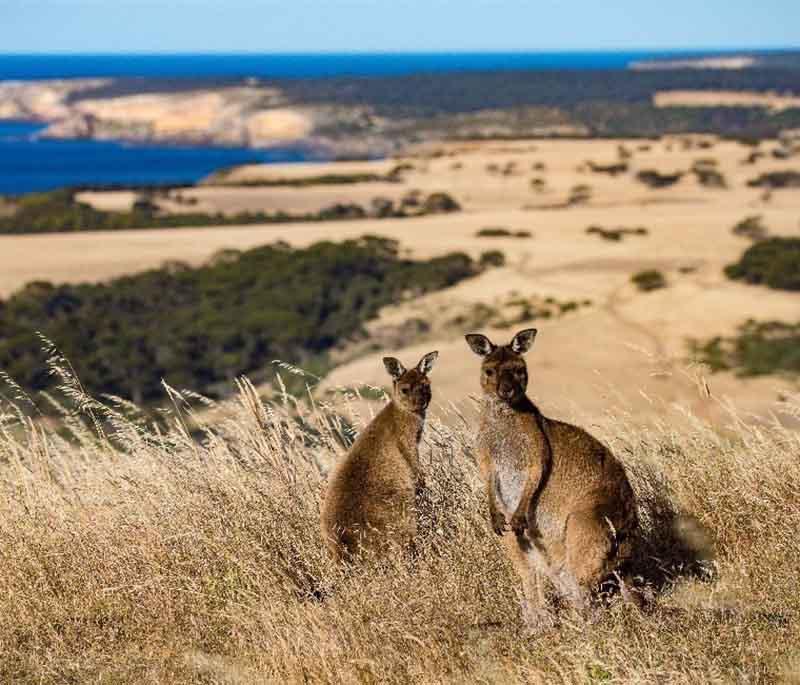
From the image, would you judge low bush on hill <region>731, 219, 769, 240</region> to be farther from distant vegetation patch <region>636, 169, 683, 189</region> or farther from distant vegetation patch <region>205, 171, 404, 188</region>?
distant vegetation patch <region>205, 171, 404, 188</region>

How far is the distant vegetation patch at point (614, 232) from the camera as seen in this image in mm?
65312

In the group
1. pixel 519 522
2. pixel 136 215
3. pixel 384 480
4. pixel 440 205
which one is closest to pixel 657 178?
pixel 440 205

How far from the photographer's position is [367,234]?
6869cm

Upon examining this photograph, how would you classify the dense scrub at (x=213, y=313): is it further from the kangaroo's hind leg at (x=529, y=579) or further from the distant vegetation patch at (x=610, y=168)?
the kangaroo's hind leg at (x=529, y=579)

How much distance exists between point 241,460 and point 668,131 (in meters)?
152

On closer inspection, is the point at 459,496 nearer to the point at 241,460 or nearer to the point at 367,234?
the point at 241,460

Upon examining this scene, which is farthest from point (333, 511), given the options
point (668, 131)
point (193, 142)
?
point (193, 142)

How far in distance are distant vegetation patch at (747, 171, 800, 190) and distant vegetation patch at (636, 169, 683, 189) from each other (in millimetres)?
5188

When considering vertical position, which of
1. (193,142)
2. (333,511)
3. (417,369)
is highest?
(417,369)

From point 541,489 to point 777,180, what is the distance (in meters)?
85.7

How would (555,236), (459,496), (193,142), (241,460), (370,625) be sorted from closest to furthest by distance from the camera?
1. (370,625)
2. (459,496)
3. (241,460)
4. (555,236)
5. (193,142)

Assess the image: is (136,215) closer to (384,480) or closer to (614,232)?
(614,232)

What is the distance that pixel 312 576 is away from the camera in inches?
229

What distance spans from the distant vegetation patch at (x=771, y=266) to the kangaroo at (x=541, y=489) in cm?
4577
